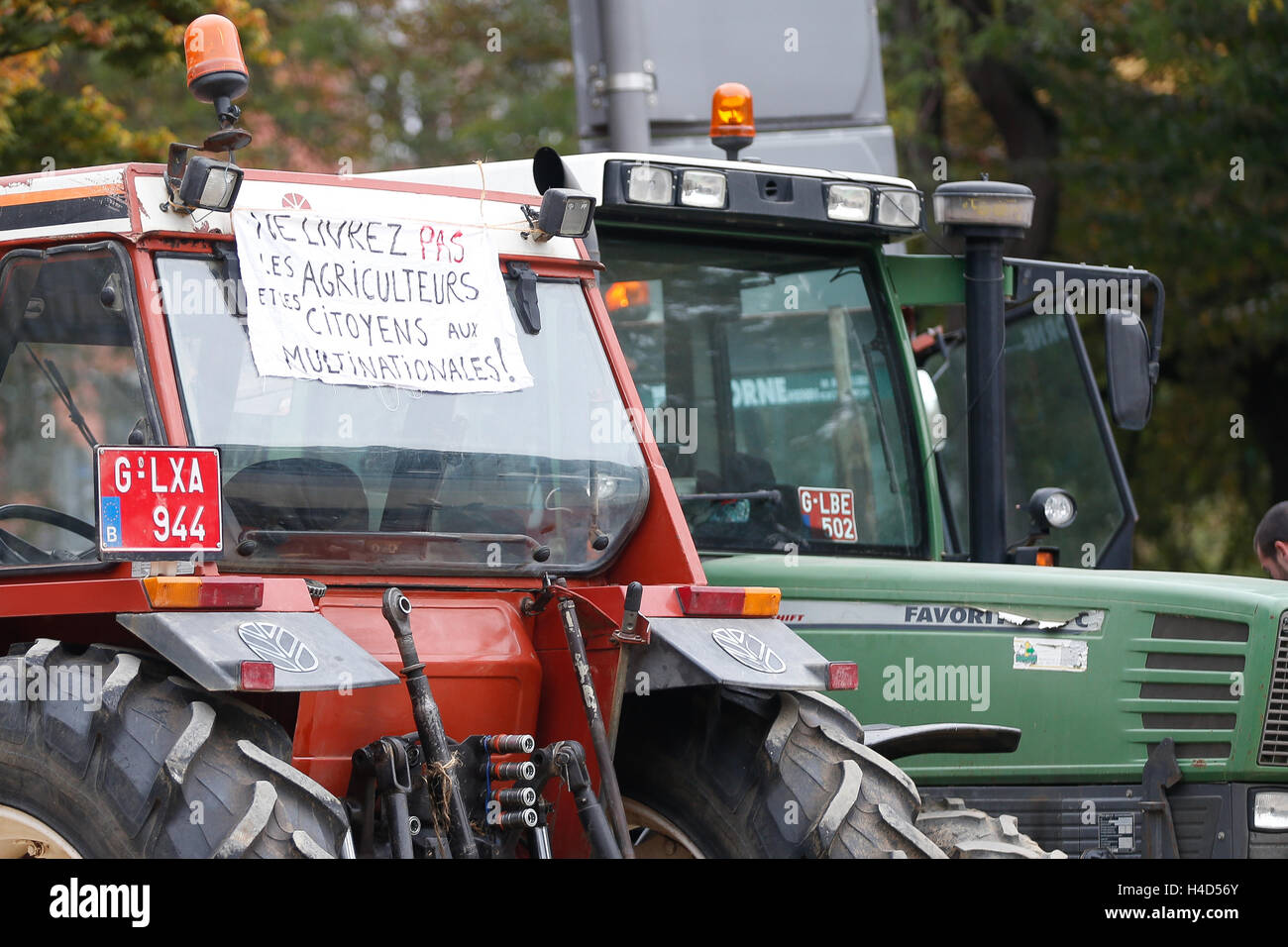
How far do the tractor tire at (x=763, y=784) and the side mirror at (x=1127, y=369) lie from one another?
2377 millimetres

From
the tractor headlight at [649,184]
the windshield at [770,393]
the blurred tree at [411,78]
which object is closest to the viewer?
the tractor headlight at [649,184]

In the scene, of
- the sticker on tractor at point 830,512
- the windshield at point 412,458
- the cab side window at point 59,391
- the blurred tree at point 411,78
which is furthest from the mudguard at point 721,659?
the blurred tree at point 411,78

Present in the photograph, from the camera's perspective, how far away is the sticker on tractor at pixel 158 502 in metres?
3.91

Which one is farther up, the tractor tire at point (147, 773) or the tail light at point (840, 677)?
the tractor tire at point (147, 773)

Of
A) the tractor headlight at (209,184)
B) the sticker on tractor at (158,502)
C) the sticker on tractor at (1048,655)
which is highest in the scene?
the tractor headlight at (209,184)

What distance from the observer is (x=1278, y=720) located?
608 centimetres

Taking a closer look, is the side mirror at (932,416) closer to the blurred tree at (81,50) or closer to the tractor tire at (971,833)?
the tractor tire at (971,833)

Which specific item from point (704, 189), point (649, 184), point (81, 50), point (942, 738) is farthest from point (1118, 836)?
point (81, 50)

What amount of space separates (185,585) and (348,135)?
17.0 metres

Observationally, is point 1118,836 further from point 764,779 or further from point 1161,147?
point 1161,147

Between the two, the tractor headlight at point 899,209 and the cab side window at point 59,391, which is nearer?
the cab side window at point 59,391

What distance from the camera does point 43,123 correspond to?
1135cm

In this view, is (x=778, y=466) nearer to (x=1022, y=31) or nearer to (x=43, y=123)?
(x=43, y=123)

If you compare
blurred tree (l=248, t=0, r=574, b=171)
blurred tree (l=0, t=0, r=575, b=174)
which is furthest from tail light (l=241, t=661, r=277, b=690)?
blurred tree (l=248, t=0, r=574, b=171)
